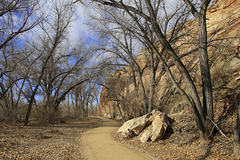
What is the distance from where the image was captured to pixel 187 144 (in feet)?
18.5

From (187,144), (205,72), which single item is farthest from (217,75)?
(187,144)

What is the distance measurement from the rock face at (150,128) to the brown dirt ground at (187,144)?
23cm

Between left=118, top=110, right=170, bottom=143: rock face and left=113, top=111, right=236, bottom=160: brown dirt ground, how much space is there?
23 cm

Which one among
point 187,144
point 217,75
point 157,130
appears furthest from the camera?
Result: point 217,75

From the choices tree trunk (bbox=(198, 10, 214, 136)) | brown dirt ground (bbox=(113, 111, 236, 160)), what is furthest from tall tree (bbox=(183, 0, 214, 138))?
brown dirt ground (bbox=(113, 111, 236, 160))

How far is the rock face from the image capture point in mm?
6613

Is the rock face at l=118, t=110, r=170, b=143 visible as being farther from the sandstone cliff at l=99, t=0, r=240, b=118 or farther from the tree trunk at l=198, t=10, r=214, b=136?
the sandstone cliff at l=99, t=0, r=240, b=118

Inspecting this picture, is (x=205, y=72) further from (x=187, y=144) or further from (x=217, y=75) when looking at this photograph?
(x=217, y=75)

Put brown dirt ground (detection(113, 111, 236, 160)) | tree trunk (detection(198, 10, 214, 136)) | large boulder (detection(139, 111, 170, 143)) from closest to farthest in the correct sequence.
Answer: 1. brown dirt ground (detection(113, 111, 236, 160))
2. tree trunk (detection(198, 10, 214, 136))
3. large boulder (detection(139, 111, 170, 143))

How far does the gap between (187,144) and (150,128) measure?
1799mm

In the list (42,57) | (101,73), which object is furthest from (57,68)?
(101,73)

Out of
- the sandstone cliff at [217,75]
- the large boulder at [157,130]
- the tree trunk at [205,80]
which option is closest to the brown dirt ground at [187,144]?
the large boulder at [157,130]

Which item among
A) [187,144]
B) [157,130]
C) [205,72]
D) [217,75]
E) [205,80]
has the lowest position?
[187,144]

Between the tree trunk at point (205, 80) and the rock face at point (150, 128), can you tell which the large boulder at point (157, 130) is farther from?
the tree trunk at point (205, 80)
